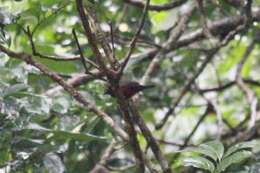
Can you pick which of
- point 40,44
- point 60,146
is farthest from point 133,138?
point 40,44

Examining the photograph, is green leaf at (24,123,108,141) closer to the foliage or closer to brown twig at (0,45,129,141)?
brown twig at (0,45,129,141)

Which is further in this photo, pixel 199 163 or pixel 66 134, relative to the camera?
pixel 66 134

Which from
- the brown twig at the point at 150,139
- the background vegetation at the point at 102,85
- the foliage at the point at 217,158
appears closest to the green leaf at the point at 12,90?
the background vegetation at the point at 102,85

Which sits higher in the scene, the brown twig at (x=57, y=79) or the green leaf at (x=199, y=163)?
Answer: the brown twig at (x=57, y=79)

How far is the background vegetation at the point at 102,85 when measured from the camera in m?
1.12

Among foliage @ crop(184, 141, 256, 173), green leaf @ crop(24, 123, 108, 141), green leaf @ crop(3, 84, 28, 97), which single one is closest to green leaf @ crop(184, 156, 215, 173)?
foliage @ crop(184, 141, 256, 173)

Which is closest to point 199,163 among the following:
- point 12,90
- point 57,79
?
point 57,79

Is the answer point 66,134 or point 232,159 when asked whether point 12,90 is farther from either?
point 232,159

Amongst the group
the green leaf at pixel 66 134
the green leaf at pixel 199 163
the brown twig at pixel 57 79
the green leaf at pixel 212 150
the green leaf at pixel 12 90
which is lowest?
the green leaf at pixel 66 134

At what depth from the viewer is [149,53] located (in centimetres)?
181

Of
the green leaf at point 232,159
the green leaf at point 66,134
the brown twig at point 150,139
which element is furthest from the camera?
the green leaf at point 66,134

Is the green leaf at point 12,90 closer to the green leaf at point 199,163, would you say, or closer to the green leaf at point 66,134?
the green leaf at point 66,134

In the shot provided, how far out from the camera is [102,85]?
1509 millimetres

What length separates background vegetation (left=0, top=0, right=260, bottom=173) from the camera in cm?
112
